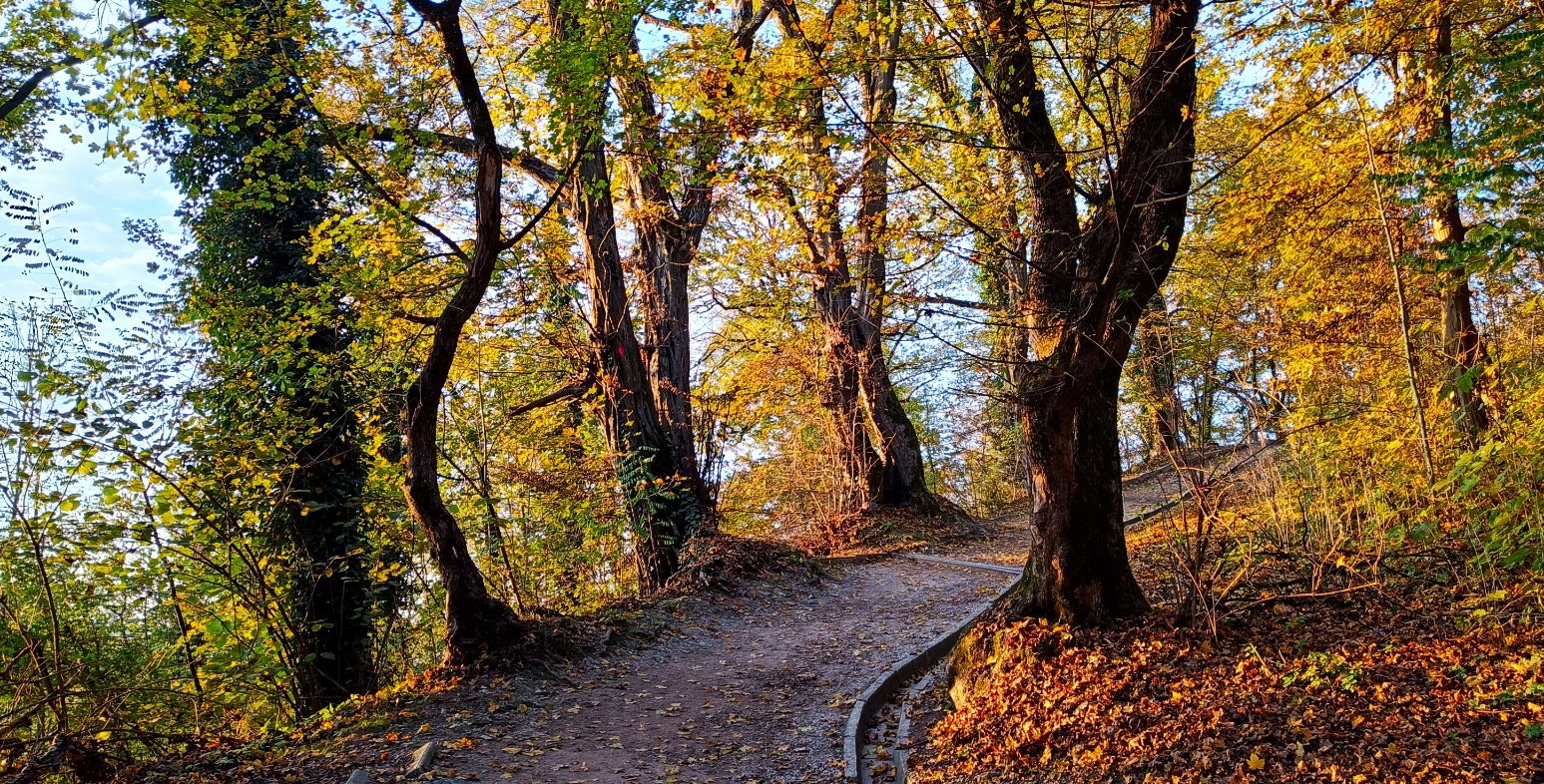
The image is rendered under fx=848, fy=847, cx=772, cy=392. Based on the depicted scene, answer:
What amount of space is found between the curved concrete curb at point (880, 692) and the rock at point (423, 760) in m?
2.68

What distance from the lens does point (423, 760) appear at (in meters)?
5.41

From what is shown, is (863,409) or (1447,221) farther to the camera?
(863,409)

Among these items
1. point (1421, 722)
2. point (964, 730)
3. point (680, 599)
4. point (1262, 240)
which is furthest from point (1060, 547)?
point (1262, 240)

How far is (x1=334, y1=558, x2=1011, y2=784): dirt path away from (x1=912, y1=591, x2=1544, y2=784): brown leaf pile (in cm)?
136

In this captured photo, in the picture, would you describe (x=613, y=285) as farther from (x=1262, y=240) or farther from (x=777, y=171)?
(x=1262, y=240)

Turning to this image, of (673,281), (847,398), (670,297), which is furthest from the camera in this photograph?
(847,398)

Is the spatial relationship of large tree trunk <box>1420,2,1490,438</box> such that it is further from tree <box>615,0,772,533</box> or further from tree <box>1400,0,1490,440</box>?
tree <box>615,0,772,533</box>

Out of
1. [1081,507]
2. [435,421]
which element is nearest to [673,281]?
[435,421]

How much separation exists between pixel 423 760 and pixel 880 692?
3.49 m

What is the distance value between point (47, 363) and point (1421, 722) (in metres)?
8.61

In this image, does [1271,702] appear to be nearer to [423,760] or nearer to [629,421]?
[423,760]

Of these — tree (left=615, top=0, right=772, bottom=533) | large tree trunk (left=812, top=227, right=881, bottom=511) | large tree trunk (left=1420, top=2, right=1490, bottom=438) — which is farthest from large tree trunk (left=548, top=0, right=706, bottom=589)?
large tree trunk (left=1420, top=2, right=1490, bottom=438)

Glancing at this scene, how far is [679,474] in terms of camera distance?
36.8ft

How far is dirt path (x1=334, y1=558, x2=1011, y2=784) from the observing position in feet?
18.6
